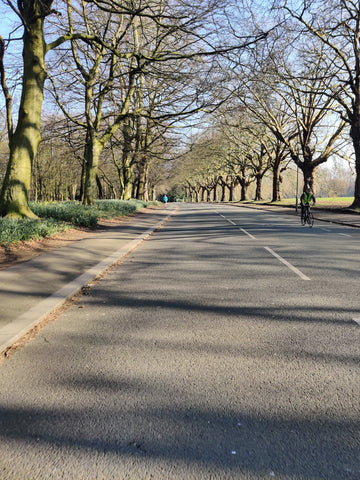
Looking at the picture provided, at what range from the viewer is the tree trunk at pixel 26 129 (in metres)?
11.6

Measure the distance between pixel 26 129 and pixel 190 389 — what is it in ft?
37.0

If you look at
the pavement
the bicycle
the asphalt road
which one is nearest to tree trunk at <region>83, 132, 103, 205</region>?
the pavement

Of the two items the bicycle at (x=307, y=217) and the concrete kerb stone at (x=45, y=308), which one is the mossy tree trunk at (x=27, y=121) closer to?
the concrete kerb stone at (x=45, y=308)

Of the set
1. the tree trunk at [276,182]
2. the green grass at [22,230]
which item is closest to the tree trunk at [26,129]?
the green grass at [22,230]

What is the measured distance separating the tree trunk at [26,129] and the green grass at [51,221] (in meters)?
1.06

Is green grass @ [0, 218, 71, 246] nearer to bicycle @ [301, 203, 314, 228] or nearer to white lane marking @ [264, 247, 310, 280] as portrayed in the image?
white lane marking @ [264, 247, 310, 280]

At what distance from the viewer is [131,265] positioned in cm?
830

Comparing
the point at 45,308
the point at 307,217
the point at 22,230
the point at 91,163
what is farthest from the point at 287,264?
the point at 91,163

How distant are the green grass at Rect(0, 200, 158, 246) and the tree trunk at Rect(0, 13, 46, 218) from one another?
Answer: 1064 millimetres

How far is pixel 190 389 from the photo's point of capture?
2814 mm

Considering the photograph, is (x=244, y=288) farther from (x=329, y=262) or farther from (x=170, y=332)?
(x=329, y=262)

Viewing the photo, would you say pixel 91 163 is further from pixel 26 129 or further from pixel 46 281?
pixel 46 281

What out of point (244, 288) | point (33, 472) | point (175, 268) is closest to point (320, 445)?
point (33, 472)

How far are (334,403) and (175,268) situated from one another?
5324mm
